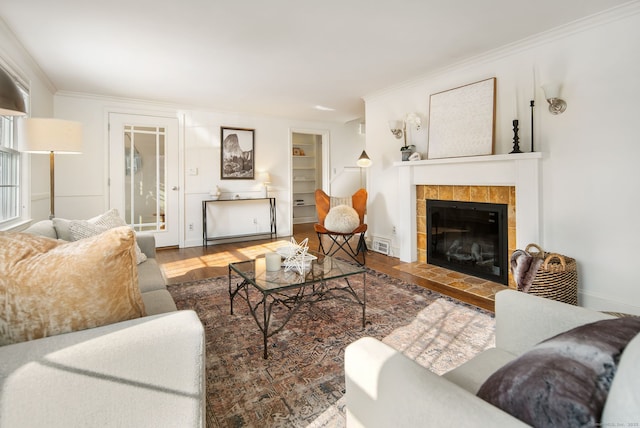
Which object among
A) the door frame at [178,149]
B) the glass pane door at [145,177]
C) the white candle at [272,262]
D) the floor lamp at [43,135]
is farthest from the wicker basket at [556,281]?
the glass pane door at [145,177]

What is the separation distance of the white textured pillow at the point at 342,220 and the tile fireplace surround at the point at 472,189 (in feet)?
2.11

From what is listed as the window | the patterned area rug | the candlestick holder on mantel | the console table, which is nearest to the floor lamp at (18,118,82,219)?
the window

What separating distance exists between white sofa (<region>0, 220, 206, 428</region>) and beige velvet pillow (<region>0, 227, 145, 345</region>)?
5 centimetres

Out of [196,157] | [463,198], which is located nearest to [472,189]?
[463,198]

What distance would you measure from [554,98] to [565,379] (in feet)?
9.63

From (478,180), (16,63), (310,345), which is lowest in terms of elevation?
(310,345)

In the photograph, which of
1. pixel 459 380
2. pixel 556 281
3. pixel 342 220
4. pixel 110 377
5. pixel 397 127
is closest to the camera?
pixel 110 377

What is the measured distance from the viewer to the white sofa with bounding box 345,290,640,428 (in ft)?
1.92

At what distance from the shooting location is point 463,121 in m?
3.55

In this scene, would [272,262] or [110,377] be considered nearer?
[110,377]

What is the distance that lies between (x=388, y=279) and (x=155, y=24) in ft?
10.3

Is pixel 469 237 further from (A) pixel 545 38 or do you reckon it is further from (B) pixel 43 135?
(B) pixel 43 135

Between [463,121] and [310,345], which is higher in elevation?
[463,121]

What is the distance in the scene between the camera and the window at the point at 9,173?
285cm
